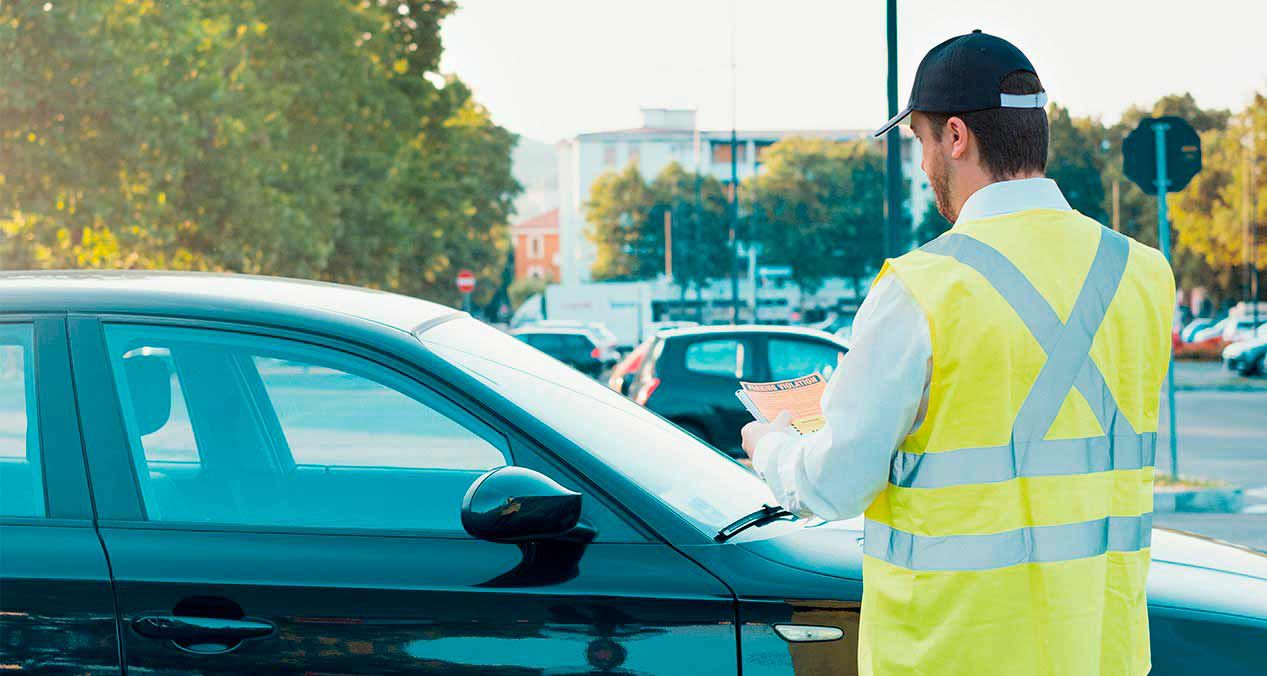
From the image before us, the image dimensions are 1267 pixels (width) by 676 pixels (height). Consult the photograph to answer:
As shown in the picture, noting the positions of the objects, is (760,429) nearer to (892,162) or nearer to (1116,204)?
(892,162)

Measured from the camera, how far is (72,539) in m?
2.68

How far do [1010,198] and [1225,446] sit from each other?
16.4 meters

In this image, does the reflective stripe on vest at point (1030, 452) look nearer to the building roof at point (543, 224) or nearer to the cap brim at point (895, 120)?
the cap brim at point (895, 120)

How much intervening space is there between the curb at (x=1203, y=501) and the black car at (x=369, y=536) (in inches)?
337

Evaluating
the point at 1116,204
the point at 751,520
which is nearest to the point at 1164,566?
the point at 751,520

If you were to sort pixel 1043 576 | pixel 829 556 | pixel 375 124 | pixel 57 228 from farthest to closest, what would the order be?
pixel 375 124 < pixel 57 228 < pixel 829 556 < pixel 1043 576

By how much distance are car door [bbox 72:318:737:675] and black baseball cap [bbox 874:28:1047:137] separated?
946 mm

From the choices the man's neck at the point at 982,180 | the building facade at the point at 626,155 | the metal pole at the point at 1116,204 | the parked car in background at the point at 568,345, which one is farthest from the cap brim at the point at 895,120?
the building facade at the point at 626,155

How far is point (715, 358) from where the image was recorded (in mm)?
13078

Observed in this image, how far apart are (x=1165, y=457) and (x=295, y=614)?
49.3ft

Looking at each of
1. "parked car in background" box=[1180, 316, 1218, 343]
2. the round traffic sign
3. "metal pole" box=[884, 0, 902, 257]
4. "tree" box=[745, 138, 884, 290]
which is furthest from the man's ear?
"tree" box=[745, 138, 884, 290]

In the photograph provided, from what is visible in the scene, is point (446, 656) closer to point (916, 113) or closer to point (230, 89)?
point (916, 113)

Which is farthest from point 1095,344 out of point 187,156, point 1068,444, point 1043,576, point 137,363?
point 187,156

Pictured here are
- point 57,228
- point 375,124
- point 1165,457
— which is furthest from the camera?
point 375,124
